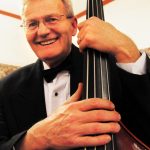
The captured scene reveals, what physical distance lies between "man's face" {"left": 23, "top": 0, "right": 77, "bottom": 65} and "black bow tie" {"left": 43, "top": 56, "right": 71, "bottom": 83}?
0.03 m

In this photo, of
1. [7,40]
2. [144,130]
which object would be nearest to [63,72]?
[144,130]

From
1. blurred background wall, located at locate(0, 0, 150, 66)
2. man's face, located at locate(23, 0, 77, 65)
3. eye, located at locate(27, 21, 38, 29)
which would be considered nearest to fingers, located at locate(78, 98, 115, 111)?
man's face, located at locate(23, 0, 77, 65)

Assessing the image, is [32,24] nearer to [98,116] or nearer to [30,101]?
[30,101]

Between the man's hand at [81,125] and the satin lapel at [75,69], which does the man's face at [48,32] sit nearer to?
the satin lapel at [75,69]

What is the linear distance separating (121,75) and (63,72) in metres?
0.47

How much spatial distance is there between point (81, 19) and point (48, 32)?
273 centimetres

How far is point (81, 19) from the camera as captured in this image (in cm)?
398

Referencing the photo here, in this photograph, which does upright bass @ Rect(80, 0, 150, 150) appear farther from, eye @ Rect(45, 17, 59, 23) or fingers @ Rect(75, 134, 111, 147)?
eye @ Rect(45, 17, 59, 23)

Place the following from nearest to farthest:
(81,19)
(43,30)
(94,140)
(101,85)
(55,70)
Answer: (94,140), (101,85), (43,30), (55,70), (81,19)

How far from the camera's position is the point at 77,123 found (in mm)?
836

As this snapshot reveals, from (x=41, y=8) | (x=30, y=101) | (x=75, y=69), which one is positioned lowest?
(x=30, y=101)

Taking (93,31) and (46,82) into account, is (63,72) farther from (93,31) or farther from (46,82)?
(93,31)

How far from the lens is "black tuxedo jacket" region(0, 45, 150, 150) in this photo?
38.0 inches

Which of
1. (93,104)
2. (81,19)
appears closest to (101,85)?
(93,104)
